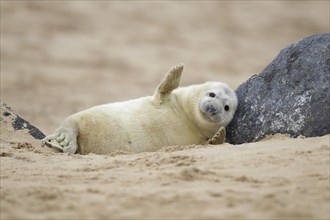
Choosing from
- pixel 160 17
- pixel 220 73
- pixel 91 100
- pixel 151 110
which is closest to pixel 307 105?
pixel 151 110

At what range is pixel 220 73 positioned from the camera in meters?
15.2

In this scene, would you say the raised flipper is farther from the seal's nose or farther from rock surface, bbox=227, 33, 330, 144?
rock surface, bbox=227, 33, 330, 144

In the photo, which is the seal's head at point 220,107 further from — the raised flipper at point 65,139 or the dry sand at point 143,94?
the raised flipper at point 65,139

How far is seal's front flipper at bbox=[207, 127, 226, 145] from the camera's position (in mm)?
5734

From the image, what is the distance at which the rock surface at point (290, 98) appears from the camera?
5.41 metres

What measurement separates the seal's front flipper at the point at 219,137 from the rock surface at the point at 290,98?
9.0 inches

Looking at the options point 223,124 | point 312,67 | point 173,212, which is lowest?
point 173,212

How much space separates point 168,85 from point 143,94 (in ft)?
22.3

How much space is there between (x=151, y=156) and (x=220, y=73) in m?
10.6

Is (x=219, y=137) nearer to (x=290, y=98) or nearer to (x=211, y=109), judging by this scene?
(x=211, y=109)

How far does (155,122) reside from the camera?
6.12 meters

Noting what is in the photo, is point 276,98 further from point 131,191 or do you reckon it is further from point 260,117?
point 131,191

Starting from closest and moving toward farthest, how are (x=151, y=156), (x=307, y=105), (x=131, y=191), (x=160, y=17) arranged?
1. (x=131, y=191)
2. (x=151, y=156)
3. (x=307, y=105)
4. (x=160, y=17)

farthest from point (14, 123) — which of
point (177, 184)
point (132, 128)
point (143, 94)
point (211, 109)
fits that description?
point (143, 94)
